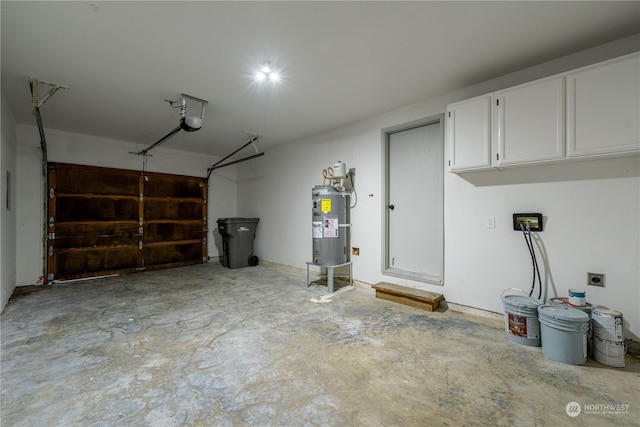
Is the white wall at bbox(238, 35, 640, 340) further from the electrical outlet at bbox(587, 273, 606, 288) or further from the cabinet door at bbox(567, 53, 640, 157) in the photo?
the cabinet door at bbox(567, 53, 640, 157)

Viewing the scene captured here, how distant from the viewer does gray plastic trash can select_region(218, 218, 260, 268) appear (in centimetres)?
566

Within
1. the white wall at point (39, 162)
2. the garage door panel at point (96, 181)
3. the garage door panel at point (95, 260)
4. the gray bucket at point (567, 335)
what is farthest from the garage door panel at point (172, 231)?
the gray bucket at point (567, 335)

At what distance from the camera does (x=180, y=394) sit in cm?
164

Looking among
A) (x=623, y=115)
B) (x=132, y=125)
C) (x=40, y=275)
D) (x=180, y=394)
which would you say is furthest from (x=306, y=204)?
(x=40, y=275)

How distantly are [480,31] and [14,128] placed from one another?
656cm

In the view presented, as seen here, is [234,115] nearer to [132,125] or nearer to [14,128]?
[132,125]

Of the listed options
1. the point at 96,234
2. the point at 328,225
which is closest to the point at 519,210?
the point at 328,225

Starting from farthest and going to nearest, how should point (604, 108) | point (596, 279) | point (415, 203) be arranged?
point (415, 203), point (596, 279), point (604, 108)

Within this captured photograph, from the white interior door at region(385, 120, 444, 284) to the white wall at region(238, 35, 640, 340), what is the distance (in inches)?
7.0

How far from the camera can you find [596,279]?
2.25 metres

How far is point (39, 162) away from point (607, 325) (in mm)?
7768

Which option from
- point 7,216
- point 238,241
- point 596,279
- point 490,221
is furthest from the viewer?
point 238,241

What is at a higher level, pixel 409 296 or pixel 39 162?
pixel 39 162

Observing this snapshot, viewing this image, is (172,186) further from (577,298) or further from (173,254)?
(577,298)
